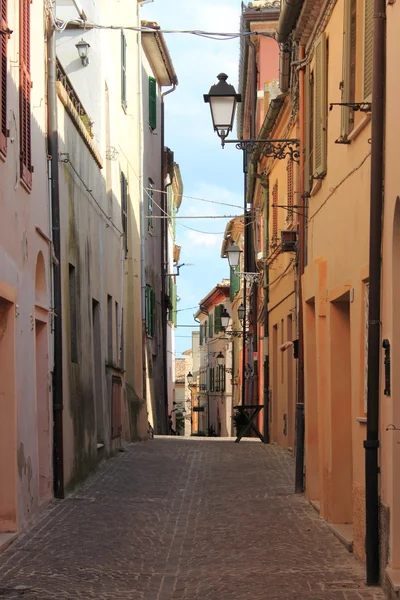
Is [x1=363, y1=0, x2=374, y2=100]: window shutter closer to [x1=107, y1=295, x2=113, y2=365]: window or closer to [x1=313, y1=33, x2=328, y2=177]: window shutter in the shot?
[x1=313, y1=33, x2=328, y2=177]: window shutter

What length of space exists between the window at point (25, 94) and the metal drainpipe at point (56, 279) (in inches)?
59.1

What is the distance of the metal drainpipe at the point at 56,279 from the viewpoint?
14219 mm

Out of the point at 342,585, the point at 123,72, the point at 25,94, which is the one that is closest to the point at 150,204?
the point at 123,72

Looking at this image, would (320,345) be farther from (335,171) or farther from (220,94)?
(220,94)

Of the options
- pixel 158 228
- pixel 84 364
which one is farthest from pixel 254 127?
pixel 84 364

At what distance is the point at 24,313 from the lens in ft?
40.2

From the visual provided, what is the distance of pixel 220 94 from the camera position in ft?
45.3

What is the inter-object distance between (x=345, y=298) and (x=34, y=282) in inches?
145

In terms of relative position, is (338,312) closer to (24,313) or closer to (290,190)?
(24,313)

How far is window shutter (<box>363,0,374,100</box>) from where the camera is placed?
965cm

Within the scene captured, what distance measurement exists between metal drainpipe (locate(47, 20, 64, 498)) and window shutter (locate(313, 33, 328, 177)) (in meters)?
3.35

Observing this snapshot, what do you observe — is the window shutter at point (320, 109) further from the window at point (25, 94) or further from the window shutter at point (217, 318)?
the window shutter at point (217, 318)

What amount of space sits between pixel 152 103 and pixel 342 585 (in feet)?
82.3

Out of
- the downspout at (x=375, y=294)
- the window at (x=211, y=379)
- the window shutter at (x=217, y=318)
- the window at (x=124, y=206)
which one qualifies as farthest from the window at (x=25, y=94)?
the window at (x=211, y=379)
